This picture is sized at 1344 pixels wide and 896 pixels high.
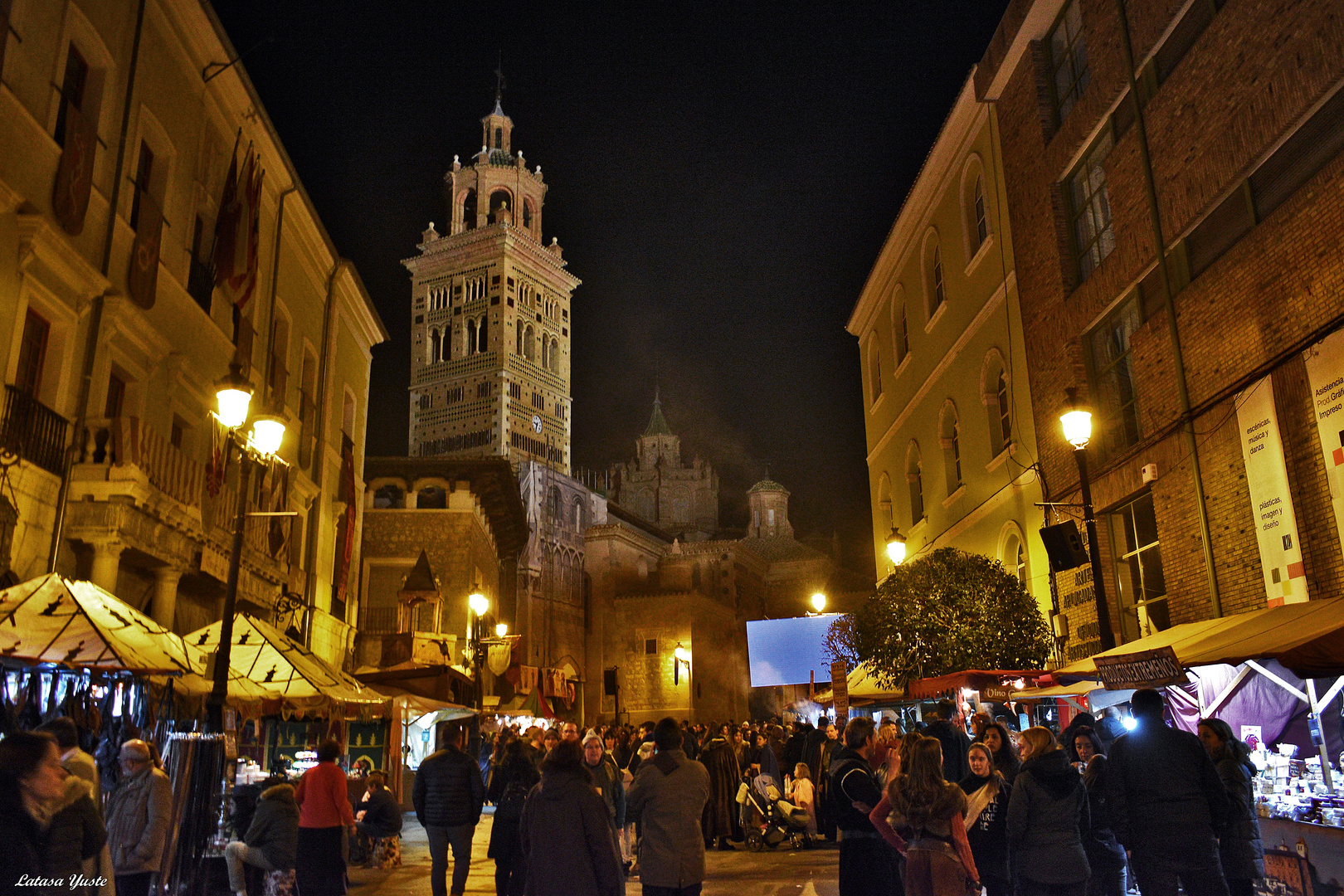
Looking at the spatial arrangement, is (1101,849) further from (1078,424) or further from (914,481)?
(914,481)

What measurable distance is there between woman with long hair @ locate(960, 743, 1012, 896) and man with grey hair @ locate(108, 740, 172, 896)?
5.27 m

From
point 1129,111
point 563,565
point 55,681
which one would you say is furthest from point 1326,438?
point 563,565

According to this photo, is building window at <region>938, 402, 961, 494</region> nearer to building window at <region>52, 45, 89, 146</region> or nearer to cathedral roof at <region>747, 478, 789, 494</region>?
building window at <region>52, 45, 89, 146</region>

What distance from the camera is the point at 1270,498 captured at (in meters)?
9.95

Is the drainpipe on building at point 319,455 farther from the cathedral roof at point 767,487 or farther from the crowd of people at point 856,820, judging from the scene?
the cathedral roof at point 767,487

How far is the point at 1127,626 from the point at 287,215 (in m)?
16.7

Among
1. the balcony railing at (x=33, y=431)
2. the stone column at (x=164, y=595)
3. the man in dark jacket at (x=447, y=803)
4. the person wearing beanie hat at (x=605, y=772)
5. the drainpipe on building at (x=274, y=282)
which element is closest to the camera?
the man in dark jacket at (x=447, y=803)

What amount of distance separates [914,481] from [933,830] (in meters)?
18.4

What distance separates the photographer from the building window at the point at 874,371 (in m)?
26.9

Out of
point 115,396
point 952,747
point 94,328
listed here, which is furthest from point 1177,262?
point 115,396

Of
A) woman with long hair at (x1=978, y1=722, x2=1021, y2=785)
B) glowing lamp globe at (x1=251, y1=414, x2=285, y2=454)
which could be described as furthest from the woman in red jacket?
woman with long hair at (x1=978, y1=722, x2=1021, y2=785)

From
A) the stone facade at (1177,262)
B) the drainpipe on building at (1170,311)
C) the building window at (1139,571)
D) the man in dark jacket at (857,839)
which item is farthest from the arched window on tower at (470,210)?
the man in dark jacket at (857,839)

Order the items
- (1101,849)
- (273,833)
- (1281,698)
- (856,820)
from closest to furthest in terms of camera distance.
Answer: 1. (856,820)
2. (1101,849)
3. (273,833)
4. (1281,698)

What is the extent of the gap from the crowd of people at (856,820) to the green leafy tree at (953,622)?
17.3 ft
